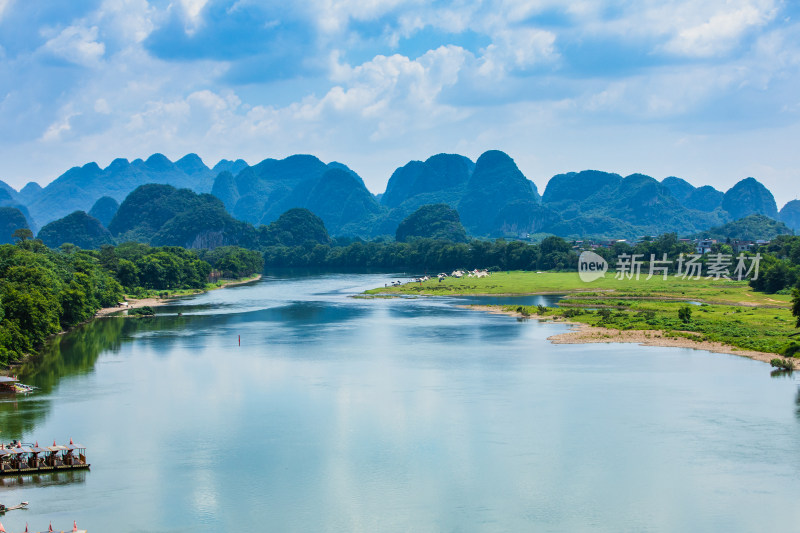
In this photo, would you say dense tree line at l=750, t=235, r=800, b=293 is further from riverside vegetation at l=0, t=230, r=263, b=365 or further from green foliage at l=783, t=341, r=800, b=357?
riverside vegetation at l=0, t=230, r=263, b=365

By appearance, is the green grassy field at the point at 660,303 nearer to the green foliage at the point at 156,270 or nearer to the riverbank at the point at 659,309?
the riverbank at the point at 659,309

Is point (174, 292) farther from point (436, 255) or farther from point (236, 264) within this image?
point (436, 255)

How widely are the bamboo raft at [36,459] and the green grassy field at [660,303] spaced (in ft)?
123

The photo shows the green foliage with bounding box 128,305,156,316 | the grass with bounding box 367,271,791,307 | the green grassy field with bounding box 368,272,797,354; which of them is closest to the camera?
the green grassy field with bounding box 368,272,797,354

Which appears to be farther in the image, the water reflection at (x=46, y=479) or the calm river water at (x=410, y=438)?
the water reflection at (x=46, y=479)

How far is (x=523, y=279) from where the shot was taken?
104250mm

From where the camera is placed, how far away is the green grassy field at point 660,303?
4975cm

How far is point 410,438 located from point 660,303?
1912 inches

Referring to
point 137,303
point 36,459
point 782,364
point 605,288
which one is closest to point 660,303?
point 605,288

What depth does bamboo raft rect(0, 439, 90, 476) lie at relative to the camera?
24.8 metres

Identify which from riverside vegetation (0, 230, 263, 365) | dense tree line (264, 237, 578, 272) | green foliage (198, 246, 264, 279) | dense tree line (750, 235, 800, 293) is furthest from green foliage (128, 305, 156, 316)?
dense tree line (264, 237, 578, 272)

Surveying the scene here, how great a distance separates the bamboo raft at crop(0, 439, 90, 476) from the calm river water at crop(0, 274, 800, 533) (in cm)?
46

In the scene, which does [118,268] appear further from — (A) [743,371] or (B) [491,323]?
(A) [743,371]

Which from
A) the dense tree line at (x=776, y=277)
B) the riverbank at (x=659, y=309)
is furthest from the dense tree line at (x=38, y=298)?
the dense tree line at (x=776, y=277)
